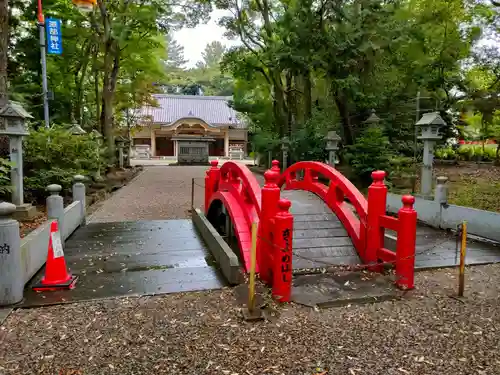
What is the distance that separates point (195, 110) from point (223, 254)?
37190 mm

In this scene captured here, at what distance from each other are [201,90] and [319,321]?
170 ft

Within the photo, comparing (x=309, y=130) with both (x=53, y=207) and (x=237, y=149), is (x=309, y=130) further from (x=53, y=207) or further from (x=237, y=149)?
(x=237, y=149)

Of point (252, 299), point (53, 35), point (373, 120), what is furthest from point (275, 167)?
point (53, 35)

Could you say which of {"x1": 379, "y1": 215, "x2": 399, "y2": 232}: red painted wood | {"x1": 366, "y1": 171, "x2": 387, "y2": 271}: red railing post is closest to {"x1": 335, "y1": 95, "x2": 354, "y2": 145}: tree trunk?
{"x1": 366, "y1": 171, "x2": 387, "y2": 271}: red railing post

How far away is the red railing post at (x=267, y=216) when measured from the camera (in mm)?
4305

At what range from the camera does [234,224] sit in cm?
554

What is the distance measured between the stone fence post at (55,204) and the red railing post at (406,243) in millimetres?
4996

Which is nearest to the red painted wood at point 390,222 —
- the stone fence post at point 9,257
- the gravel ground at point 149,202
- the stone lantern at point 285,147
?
the stone fence post at point 9,257

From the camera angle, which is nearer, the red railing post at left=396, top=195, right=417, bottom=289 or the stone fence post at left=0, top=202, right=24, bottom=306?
the stone fence post at left=0, top=202, right=24, bottom=306

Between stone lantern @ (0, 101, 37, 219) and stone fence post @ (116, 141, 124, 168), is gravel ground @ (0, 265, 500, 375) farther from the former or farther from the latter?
stone fence post @ (116, 141, 124, 168)

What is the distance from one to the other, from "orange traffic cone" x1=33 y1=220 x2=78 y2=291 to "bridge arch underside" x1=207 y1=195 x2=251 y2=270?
217 cm

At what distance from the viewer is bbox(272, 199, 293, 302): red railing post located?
403cm

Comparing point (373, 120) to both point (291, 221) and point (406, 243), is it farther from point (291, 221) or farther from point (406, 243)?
point (291, 221)

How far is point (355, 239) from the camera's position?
5.53m
